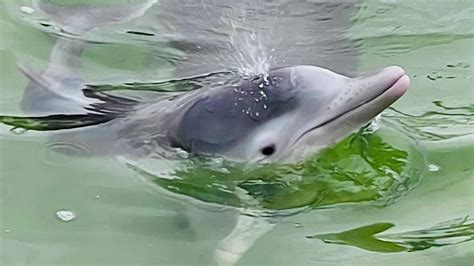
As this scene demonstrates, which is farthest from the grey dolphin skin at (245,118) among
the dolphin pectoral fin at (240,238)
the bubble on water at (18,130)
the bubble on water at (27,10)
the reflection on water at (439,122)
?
the bubble on water at (27,10)

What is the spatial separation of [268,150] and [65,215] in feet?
2.11

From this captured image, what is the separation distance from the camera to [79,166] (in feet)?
11.0

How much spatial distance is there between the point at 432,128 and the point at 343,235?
766 millimetres

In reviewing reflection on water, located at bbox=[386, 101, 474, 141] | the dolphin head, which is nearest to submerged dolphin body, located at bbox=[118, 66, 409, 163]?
the dolphin head

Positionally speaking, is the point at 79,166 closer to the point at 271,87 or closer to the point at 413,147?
the point at 271,87

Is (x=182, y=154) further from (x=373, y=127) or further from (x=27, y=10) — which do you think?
(x=27, y=10)

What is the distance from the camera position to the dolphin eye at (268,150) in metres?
3.19

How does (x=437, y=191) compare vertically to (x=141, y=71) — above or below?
below

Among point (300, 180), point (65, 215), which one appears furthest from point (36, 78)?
point (300, 180)

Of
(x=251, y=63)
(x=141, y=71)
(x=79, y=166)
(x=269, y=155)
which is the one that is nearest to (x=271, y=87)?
(x=269, y=155)

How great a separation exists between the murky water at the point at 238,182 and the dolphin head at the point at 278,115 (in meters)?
0.07

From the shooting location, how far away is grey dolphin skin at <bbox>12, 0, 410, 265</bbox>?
304cm

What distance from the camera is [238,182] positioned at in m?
3.23

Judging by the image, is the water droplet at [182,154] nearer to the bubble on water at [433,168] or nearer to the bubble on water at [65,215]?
the bubble on water at [65,215]
